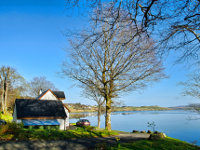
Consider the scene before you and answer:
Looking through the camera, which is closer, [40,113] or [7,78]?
[40,113]

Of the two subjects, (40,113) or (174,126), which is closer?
(40,113)

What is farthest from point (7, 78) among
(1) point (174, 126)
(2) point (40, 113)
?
(1) point (174, 126)

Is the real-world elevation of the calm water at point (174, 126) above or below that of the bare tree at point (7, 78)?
below

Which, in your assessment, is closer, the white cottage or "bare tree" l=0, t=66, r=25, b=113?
the white cottage

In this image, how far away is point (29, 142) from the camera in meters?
7.76

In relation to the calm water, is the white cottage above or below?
above

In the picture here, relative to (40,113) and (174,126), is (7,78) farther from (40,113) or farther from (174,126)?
(174,126)

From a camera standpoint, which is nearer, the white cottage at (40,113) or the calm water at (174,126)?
the white cottage at (40,113)

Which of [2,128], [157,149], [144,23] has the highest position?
[144,23]

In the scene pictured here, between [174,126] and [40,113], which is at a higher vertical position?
[40,113]

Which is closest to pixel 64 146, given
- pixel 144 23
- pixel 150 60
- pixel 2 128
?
pixel 2 128

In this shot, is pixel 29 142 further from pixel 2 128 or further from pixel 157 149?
pixel 157 149

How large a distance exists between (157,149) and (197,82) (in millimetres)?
14296

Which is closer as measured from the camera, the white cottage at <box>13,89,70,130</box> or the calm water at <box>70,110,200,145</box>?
the white cottage at <box>13,89,70,130</box>
